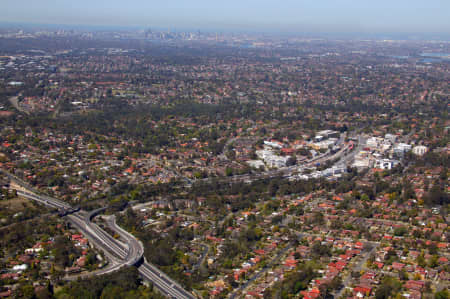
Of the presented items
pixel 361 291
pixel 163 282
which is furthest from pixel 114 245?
pixel 361 291

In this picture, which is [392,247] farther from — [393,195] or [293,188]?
[293,188]

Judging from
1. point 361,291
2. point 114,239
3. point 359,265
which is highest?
point 361,291

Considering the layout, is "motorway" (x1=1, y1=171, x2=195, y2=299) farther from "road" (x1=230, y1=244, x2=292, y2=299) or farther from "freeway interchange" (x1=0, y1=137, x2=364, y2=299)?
"road" (x1=230, y1=244, x2=292, y2=299)

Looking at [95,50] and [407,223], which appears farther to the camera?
[95,50]

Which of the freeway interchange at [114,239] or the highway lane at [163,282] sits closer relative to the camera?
the highway lane at [163,282]

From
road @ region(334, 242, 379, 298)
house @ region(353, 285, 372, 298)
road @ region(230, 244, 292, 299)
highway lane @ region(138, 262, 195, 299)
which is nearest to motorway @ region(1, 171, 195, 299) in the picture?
highway lane @ region(138, 262, 195, 299)

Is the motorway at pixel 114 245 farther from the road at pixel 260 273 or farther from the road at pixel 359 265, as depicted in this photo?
the road at pixel 359 265

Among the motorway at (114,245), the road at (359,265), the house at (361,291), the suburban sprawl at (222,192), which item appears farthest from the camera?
the suburban sprawl at (222,192)

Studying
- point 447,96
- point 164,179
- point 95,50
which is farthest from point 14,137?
point 95,50

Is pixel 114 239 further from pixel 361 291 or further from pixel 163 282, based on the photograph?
pixel 361 291

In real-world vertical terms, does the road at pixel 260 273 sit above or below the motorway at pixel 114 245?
above

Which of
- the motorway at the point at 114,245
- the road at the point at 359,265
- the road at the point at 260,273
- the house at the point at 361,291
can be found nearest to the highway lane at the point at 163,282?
the motorway at the point at 114,245
